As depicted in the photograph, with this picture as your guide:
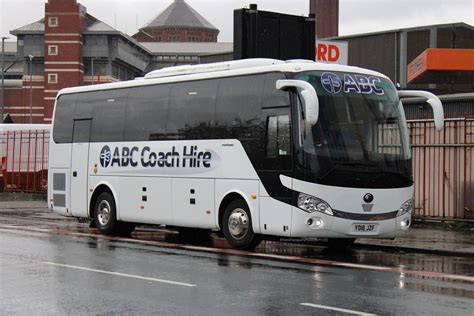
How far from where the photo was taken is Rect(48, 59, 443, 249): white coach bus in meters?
14.0

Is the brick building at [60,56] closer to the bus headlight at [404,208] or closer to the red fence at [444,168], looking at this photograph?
the red fence at [444,168]

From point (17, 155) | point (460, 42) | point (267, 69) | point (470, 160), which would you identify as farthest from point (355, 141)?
point (460, 42)

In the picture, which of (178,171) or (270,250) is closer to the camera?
(270,250)

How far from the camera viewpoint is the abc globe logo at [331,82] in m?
14.3

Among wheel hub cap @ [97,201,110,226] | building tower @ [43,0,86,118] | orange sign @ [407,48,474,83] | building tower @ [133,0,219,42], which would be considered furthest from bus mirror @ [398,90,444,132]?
building tower @ [133,0,219,42]

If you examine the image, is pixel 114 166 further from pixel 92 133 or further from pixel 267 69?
pixel 267 69

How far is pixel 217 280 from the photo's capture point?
10812 millimetres

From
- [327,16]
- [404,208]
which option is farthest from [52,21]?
[404,208]

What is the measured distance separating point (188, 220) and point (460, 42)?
3651 cm

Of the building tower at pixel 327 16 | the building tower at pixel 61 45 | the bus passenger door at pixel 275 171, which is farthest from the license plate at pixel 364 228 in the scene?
the building tower at pixel 61 45

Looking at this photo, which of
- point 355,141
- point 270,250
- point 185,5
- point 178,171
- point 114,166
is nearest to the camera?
point 355,141

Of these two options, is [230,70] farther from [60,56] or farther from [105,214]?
[60,56]

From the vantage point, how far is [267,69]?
14898 millimetres

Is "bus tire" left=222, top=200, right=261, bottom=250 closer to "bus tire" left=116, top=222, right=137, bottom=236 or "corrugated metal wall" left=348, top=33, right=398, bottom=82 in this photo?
"bus tire" left=116, top=222, right=137, bottom=236
